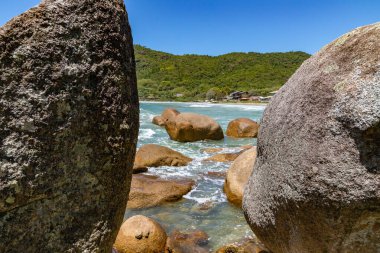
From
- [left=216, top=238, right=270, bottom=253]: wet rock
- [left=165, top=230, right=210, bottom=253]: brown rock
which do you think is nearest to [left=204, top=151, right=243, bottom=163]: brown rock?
[left=165, top=230, right=210, bottom=253]: brown rock

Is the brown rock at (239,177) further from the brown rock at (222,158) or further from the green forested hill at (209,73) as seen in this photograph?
the green forested hill at (209,73)

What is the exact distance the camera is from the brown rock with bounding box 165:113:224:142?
49.8 ft

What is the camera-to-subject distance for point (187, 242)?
5.36 m

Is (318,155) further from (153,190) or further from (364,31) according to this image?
(153,190)

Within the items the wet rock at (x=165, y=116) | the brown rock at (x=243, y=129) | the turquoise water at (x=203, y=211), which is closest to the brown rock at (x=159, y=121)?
the wet rock at (x=165, y=116)

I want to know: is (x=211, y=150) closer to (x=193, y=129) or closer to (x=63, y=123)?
(x=193, y=129)

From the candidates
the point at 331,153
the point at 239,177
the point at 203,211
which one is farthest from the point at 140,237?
the point at 331,153

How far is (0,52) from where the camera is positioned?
5.39 ft

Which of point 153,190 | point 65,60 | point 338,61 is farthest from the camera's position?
point 153,190

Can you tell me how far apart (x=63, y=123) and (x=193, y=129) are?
44.0ft

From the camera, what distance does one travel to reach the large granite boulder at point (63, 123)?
169 cm

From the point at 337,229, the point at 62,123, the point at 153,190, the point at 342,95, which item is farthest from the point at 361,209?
the point at 153,190

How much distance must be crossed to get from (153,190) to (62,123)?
18.9ft

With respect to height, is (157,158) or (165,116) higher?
(165,116)
